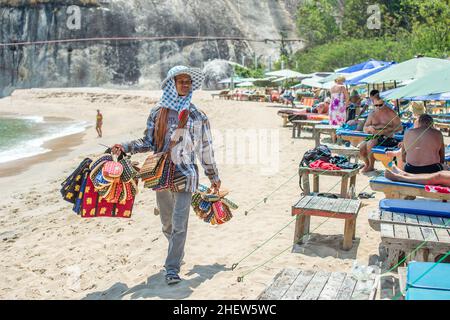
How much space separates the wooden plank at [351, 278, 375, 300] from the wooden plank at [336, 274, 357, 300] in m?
0.02

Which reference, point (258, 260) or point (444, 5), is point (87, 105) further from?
point (258, 260)

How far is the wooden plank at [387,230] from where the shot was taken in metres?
4.00

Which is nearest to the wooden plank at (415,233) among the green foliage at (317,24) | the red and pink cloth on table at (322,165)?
the red and pink cloth on table at (322,165)

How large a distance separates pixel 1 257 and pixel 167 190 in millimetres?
2794

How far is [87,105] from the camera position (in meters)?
43.3

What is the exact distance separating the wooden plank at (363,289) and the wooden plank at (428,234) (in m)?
0.87

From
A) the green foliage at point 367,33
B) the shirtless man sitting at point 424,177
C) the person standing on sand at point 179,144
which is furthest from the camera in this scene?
the green foliage at point 367,33

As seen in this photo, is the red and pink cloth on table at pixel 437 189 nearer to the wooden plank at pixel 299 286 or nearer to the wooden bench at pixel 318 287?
the wooden bench at pixel 318 287

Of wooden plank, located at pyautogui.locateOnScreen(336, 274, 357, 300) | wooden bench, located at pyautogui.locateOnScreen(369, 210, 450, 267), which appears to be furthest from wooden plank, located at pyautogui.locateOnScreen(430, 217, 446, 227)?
wooden plank, located at pyautogui.locateOnScreen(336, 274, 357, 300)

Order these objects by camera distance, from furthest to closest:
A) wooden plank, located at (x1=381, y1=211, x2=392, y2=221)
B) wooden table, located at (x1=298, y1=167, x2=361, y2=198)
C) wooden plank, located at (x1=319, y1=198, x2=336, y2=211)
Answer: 1. wooden table, located at (x1=298, y1=167, x2=361, y2=198)
2. wooden plank, located at (x1=319, y1=198, x2=336, y2=211)
3. wooden plank, located at (x1=381, y1=211, x2=392, y2=221)

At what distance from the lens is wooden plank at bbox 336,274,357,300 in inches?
119

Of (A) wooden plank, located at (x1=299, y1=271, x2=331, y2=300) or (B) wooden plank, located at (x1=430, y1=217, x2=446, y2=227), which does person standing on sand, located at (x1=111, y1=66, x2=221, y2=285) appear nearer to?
(A) wooden plank, located at (x1=299, y1=271, x2=331, y2=300)

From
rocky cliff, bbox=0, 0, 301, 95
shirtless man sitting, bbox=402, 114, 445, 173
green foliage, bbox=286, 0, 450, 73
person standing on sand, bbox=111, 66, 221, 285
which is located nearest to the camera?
person standing on sand, bbox=111, 66, 221, 285
